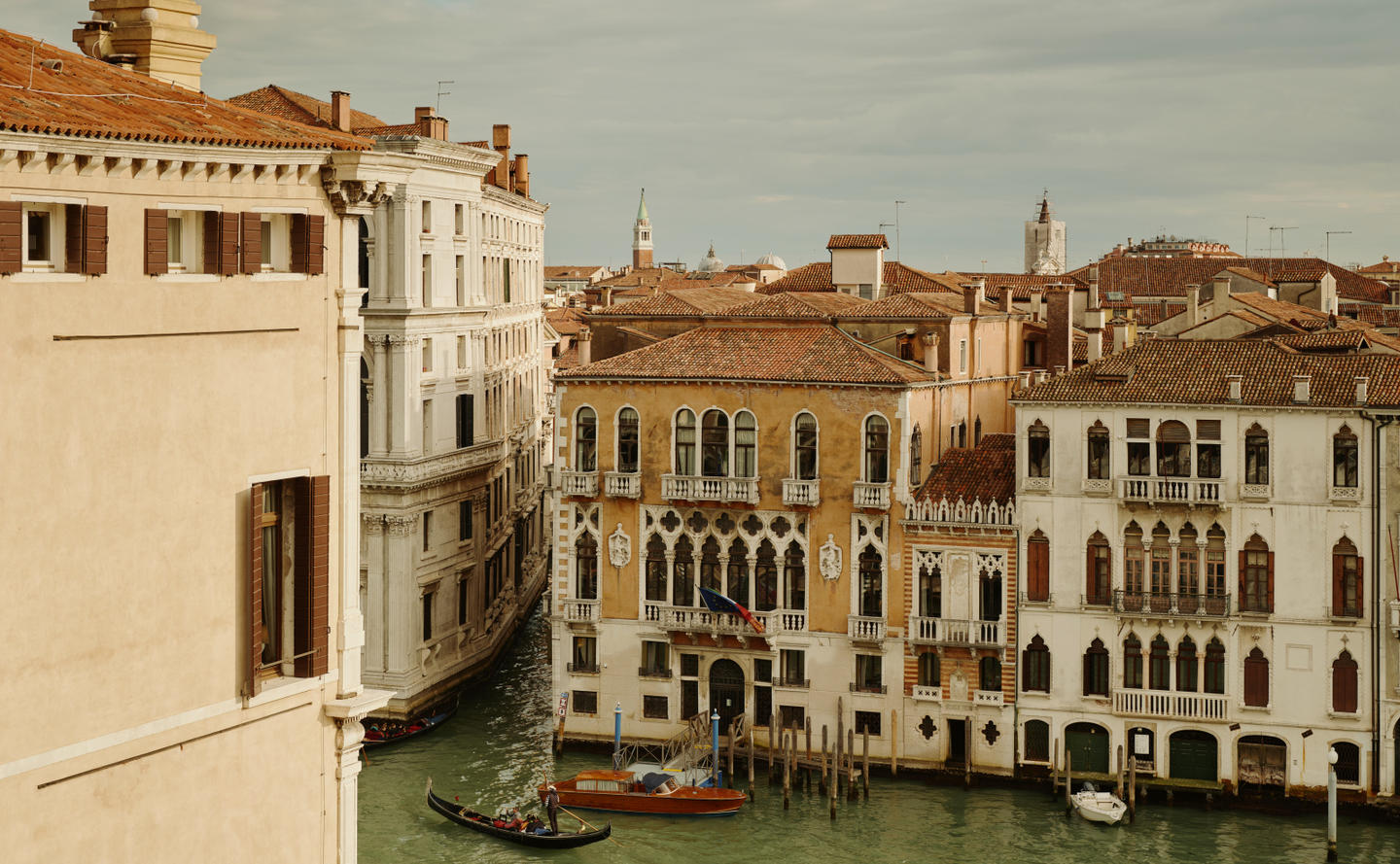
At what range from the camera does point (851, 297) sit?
39812 millimetres

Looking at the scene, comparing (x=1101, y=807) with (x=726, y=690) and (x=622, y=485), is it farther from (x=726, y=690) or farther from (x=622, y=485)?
(x=622, y=485)

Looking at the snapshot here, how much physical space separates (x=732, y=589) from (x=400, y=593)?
23.6 feet

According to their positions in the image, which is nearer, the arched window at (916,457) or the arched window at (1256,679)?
the arched window at (1256,679)

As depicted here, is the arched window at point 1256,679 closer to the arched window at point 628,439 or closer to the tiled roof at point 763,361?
the tiled roof at point 763,361

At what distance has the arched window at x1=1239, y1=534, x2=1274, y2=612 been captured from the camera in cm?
A: 2941

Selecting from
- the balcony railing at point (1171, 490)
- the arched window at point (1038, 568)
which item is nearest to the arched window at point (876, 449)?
the arched window at point (1038, 568)

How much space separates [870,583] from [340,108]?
15.2 metres

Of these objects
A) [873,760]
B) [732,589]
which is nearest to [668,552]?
[732,589]

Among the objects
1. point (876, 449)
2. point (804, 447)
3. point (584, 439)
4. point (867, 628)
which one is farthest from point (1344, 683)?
point (584, 439)

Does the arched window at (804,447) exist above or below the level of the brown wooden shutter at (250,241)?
below

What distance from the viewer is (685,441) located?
108 feet

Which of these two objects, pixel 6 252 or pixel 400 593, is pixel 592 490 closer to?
pixel 400 593

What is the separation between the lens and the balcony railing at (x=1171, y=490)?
2938 centimetres

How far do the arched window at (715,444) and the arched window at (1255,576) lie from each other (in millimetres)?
9402
